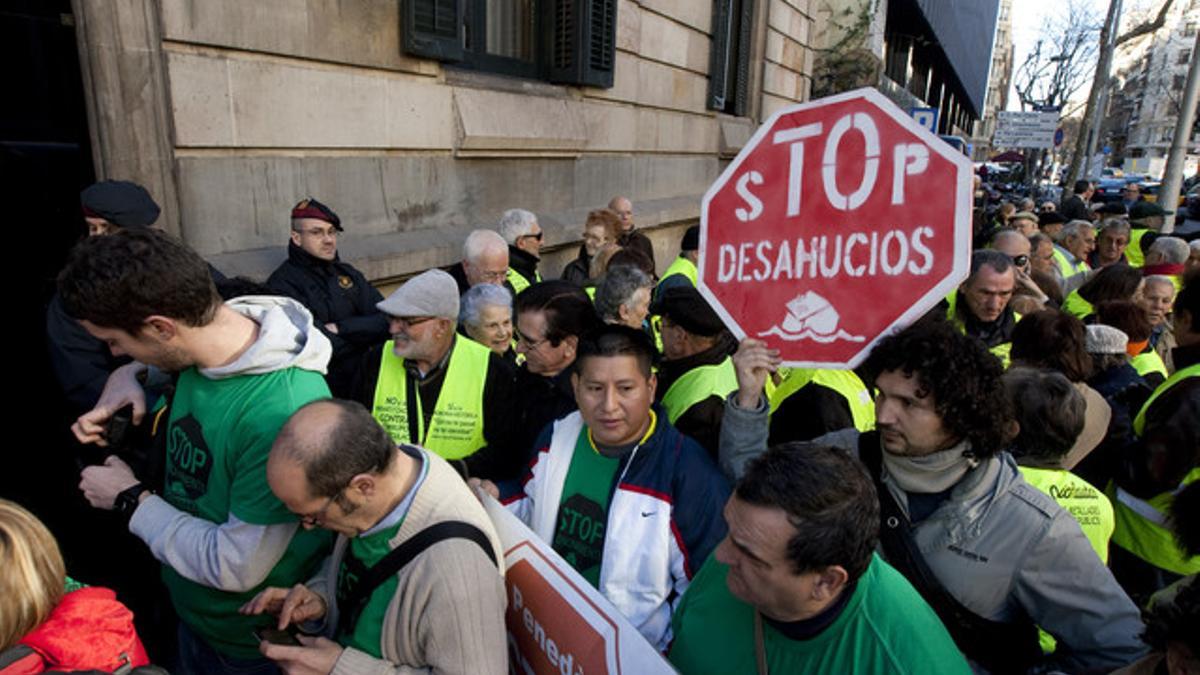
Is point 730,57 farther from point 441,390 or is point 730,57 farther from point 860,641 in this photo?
point 860,641

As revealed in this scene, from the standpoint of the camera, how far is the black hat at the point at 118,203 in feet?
10.2

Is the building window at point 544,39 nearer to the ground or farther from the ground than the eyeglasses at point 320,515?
farther from the ground

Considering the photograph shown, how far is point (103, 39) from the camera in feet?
11.2

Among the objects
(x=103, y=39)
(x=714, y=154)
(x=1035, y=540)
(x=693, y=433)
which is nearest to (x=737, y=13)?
(x=714, y=154)

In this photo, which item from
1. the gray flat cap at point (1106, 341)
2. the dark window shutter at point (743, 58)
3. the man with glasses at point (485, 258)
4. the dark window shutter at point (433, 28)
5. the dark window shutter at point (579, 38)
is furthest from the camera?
the dark window shutter at point (743, 58)

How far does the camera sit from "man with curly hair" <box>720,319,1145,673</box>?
159 cm

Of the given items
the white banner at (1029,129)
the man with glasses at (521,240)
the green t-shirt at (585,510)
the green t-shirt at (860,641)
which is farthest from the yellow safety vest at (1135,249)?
the white banner at (1029,129)

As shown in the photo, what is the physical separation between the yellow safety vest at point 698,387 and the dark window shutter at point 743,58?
9845mm

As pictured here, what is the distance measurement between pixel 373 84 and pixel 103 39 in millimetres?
1779

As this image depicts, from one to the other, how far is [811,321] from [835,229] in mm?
253

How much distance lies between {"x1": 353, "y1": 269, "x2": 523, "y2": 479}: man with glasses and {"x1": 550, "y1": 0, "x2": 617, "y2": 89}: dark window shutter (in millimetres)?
4914

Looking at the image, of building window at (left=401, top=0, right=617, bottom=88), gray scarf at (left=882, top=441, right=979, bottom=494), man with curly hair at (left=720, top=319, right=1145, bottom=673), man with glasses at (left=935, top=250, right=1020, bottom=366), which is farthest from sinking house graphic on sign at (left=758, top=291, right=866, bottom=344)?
building window at (left=401, top=0, right=617, bottom=88)

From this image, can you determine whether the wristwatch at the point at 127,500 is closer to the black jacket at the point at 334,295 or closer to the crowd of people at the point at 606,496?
the crowd of people at the point at 606,496

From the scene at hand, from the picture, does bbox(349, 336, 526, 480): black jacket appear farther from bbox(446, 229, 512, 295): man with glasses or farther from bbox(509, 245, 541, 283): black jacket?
bbox(509, 245, 541, 283): black jacket
